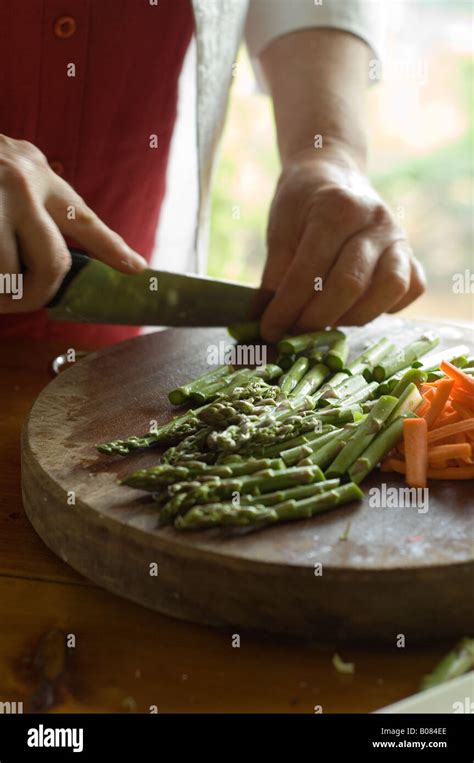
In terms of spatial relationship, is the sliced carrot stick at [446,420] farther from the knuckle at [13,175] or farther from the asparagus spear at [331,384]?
the knuckle at [13,175]

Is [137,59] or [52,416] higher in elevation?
[137,59]

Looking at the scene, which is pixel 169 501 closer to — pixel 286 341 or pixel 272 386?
pixel 272 386

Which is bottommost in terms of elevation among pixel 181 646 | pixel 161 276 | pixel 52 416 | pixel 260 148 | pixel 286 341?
pixel 181 646

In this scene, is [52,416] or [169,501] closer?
[169,501]

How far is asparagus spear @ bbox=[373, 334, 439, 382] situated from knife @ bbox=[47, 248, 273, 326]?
582mm

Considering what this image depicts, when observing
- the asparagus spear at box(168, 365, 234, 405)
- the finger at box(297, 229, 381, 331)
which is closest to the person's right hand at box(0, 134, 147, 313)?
the asparagus spear at box(168, 365, 234, 405)

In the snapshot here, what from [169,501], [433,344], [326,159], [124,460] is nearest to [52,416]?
[124,460]

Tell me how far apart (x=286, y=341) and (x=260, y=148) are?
6.62 m

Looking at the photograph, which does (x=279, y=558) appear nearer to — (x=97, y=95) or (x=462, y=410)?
(x=462, y=410)

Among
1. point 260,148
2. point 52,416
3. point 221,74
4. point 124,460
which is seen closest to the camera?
point 124,460

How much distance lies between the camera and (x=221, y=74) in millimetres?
3875

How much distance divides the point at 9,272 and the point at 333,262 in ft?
4.08

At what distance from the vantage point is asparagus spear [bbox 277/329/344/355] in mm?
3238

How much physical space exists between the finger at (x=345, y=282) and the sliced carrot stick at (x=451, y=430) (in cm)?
99
